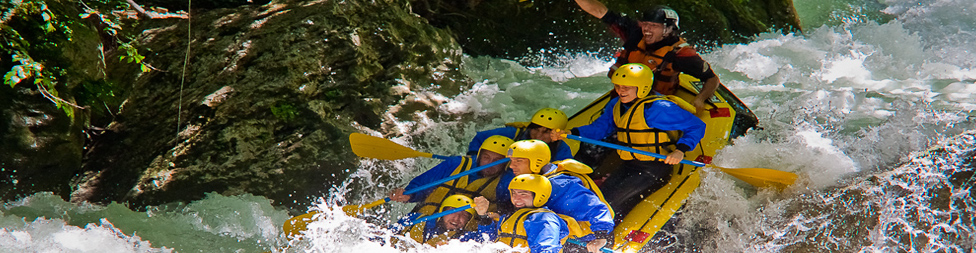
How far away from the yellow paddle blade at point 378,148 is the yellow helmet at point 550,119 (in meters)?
0.83

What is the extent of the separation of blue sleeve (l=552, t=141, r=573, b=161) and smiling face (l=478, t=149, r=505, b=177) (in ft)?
1.33

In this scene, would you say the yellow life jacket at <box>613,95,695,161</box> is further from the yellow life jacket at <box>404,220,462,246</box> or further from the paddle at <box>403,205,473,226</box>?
the yellow life jacket at <box>404,220,462,246</box>

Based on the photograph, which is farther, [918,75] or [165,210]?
[918,75]

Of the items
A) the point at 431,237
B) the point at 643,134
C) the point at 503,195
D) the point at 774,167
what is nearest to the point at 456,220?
the point at 431,237

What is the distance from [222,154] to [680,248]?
3.14 meters

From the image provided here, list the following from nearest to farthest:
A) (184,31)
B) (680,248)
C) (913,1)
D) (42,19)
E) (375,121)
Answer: (42,19) → (680,248) → (184,31) → (375,121) → (913,1)

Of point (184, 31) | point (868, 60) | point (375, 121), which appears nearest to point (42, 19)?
point (184, 31)

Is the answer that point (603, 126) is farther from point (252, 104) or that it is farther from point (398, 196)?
point (252, 104)

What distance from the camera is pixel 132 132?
4.32 m

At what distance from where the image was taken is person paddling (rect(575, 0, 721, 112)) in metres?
4.12

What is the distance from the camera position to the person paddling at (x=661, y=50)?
4.12m

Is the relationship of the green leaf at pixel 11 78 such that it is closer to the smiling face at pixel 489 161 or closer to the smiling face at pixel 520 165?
the smiling face at pixel 489 161

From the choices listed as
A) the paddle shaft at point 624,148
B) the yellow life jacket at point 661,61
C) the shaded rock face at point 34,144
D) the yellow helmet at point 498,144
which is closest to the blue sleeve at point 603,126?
the paddle shaft at point 624,148

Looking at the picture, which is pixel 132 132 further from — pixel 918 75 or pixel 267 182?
pixel 918 75
